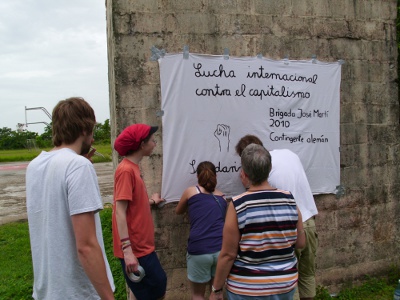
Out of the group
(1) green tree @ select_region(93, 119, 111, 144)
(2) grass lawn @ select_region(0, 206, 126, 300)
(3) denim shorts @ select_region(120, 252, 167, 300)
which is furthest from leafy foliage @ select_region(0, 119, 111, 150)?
(3) denim shorts @ select_region(120, 252, 167, 300)

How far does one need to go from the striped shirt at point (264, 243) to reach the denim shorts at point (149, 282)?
2.61 ft

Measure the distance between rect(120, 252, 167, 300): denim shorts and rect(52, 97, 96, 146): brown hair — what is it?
1237mm

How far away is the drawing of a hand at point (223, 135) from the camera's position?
13.7 feet

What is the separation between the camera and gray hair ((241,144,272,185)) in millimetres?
2561

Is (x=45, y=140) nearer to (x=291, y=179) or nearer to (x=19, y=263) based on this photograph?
(x=19, y=263)

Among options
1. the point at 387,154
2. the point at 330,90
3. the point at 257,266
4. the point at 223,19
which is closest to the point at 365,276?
the point at 387,154

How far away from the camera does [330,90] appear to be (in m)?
4.68

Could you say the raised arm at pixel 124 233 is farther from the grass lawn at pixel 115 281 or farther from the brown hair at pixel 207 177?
the grass lawn at pixel 115 281

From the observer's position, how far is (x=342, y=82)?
4770mm

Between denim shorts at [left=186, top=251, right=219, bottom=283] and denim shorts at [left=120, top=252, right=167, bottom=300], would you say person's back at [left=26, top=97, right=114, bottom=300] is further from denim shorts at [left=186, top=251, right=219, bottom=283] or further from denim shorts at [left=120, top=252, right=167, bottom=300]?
denim shorts at [left=186, top=251, right=219, bottom=283]

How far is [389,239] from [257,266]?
10.9 ft

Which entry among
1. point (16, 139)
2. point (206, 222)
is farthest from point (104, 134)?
point (206, 222)

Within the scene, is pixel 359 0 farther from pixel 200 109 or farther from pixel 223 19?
pixel 200 109

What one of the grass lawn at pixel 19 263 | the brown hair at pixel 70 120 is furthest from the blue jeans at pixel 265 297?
the grass lawn at pixel 19 263
